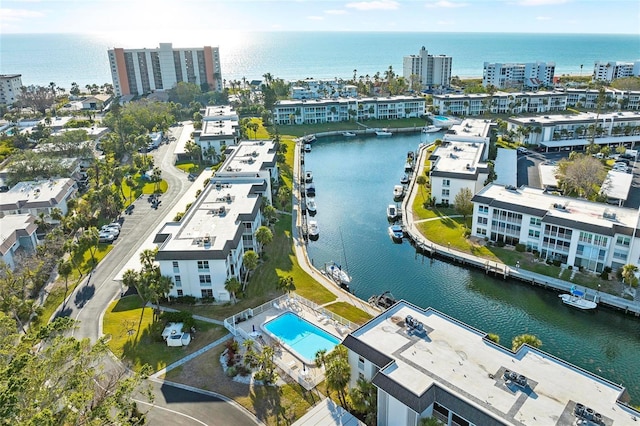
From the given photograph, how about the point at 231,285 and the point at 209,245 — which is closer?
the point at 231,285

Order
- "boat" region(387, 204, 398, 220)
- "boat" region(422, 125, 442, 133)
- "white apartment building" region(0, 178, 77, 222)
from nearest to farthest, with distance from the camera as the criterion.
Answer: "white apartment building" region(0, 178, 77, 222), "boat" region(387, 204, 398, 220), "boat" region(422, 125, 442, 133)

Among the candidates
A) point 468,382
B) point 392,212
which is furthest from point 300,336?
point 392,212

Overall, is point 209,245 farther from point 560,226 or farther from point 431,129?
point 431,129

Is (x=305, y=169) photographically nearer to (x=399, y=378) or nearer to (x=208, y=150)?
(x=208, y=150)

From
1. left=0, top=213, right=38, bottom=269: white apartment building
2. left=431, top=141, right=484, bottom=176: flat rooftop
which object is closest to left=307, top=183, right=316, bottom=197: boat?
left=431, top=141, right=484, bottom=176: flat rooftop

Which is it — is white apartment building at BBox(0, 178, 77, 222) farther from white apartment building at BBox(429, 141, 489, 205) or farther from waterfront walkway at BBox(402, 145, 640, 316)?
white apartment building at BBox(429, 141, 489, 205)
